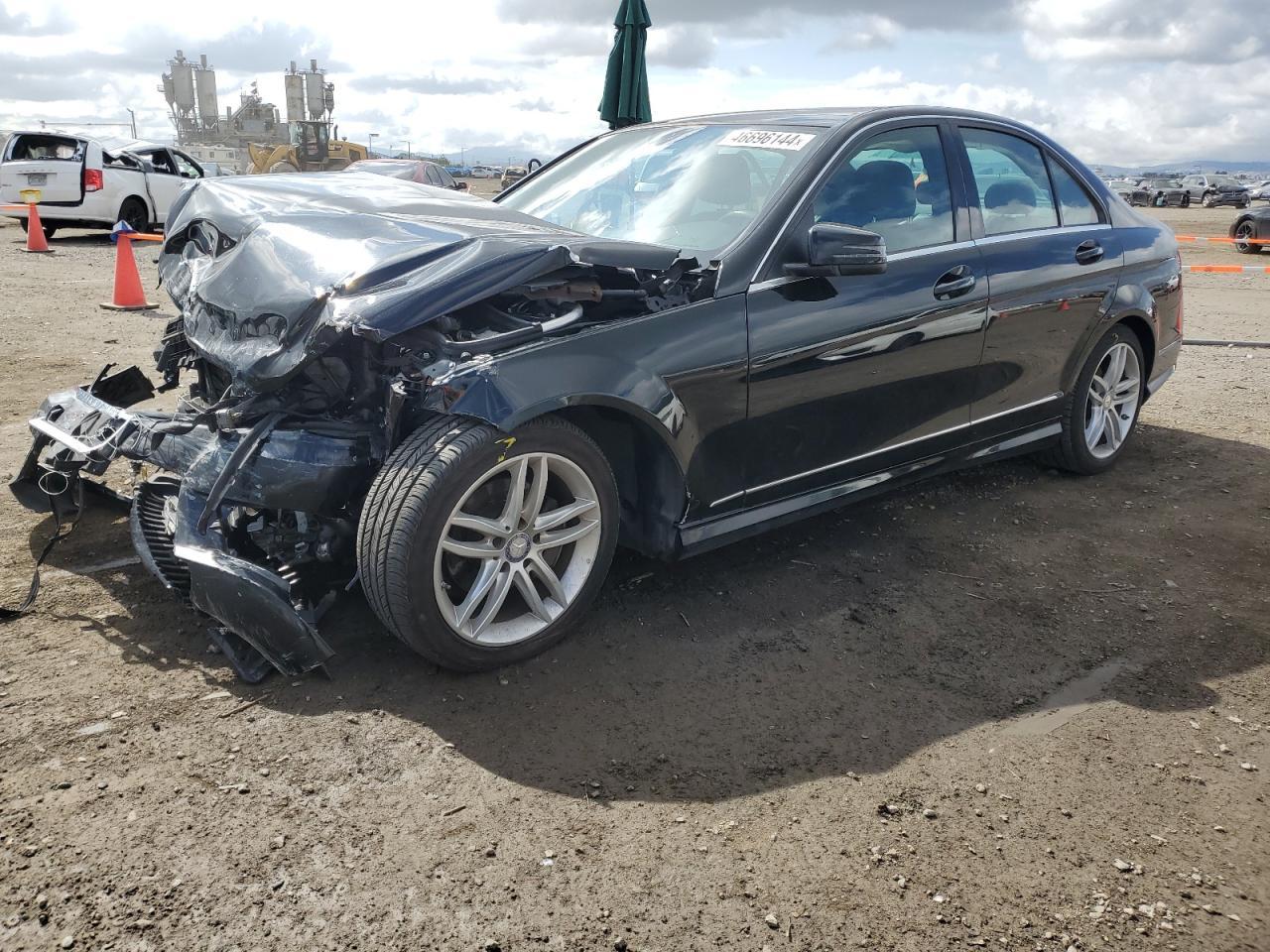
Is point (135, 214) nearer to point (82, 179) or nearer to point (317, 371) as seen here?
point (82, 179)

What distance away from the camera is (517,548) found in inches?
123

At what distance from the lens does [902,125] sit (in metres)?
4.10

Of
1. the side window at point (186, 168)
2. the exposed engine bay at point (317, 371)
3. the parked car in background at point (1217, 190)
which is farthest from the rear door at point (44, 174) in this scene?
the parked car in background at point (1217, 190)

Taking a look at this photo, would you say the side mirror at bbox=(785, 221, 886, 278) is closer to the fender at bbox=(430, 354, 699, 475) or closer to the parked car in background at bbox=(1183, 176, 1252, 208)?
the fender at bbox=(430, 354, 699, 475)

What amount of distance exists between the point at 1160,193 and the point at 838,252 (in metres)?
40.5

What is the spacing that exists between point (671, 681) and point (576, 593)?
0.41 m

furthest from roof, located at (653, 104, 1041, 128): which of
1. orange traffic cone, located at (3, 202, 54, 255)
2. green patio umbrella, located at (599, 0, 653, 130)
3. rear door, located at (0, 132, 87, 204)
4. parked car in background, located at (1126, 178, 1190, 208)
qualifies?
parked car in background, located at (1126, 178, 1190, 208)

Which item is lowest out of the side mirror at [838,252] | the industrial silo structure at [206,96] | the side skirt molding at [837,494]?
the side skirt molding at [837,494]

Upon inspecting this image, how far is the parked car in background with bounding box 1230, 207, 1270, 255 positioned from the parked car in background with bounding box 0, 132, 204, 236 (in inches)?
660

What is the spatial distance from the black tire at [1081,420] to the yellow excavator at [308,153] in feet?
129

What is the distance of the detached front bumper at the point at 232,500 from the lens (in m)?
2.95

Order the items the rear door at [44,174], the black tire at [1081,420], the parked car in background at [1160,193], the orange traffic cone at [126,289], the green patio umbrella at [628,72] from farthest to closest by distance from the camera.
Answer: the parked car in background at [1160,193] < the rear door at [44,174] < the green patio umbrella at [628,72] < the orange traffic cone at [126,289] < the black tire at [1081,420]

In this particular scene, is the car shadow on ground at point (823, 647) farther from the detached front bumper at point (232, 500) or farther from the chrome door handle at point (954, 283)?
the chrome door handle at point (954, 283)

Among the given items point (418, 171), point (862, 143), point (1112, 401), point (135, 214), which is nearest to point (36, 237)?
point (135, 214)
